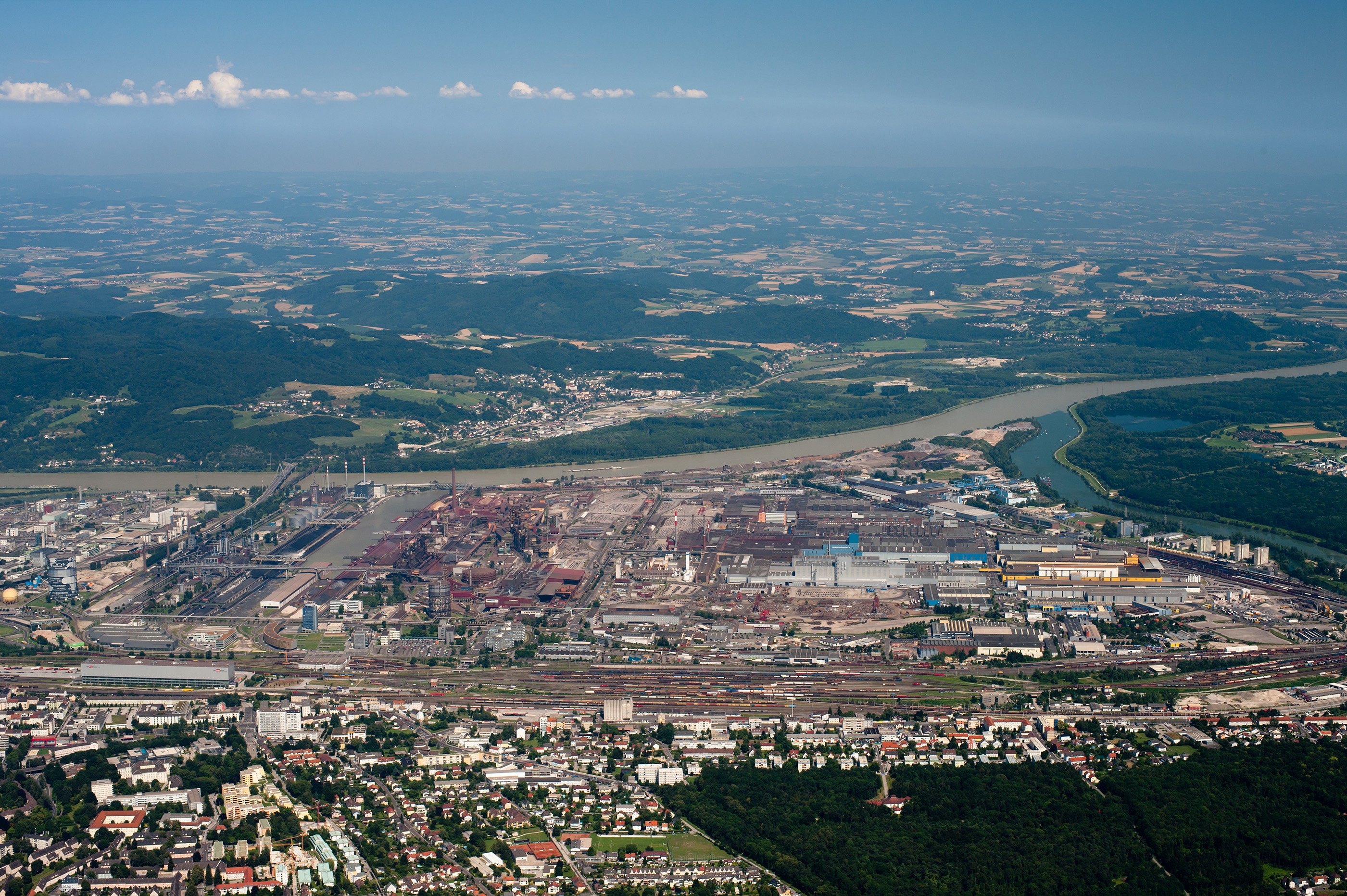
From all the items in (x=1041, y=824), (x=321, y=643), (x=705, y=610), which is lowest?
(x=321, y=643)

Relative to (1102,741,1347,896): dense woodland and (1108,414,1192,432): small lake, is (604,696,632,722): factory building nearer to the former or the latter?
(1102,741,1347,896): dense woodland

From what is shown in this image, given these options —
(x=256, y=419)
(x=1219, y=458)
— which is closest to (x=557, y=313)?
(x=256, y=419)

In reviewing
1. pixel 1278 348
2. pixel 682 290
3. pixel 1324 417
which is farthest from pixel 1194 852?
pixel 682 290

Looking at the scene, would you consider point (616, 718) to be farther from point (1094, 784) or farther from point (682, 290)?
point (682, 290)

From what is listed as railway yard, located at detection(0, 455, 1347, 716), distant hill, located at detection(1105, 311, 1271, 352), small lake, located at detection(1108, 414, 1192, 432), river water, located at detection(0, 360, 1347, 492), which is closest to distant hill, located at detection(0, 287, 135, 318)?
river water, located at detection(0, 360, 1347, 492)

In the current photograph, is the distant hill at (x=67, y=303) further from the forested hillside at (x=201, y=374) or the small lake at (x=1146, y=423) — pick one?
the small lake at (x=1146, y=423)

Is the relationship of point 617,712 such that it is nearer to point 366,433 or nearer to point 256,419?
point 366,433
